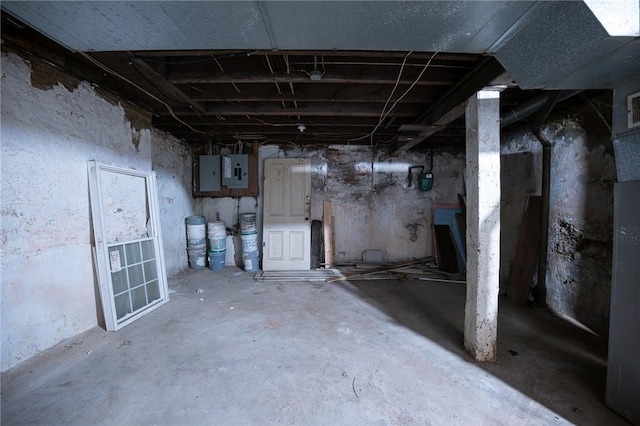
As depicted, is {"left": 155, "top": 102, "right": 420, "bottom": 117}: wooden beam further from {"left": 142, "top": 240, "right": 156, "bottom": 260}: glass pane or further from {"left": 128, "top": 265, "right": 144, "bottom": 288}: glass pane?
{"left": 128, "top": 265, "right": 144, "bottom": 288}: glass pane

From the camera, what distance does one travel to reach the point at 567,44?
4.18 ft

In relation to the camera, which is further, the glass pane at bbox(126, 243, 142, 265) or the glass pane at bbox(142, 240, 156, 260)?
the glass pane at bbox(142, 240, 156, 260)

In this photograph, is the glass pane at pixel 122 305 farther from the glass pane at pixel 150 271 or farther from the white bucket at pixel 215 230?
the white bucket at pixel 215 230

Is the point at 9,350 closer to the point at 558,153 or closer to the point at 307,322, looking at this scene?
the point at 307,322

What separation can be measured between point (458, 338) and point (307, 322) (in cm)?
144

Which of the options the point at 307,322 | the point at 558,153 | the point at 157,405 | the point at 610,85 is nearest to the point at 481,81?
the point at 610,85

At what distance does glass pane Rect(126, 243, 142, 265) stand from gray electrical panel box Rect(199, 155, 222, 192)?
2.04 m

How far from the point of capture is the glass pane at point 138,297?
2.75 m

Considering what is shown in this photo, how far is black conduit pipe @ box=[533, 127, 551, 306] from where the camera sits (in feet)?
9.88

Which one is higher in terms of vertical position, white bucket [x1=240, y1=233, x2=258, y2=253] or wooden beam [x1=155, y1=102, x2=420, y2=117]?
wooden beam [x1=155, y1=102, x2=420, y2=117]

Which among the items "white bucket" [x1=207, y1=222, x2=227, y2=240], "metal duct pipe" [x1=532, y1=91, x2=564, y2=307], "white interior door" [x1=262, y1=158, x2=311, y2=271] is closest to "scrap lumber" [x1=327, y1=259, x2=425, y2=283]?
"white interior door" [x1=262, y1=158, x2=311, y2=271]

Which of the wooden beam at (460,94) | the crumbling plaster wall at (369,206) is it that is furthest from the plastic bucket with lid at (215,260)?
the wooden beam at (460,94)

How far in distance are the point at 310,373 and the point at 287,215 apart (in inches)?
126

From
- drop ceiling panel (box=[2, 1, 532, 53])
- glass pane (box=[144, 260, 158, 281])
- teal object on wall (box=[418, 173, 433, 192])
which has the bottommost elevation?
glass pane (box=[144, 260, 158, 281])
